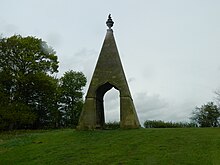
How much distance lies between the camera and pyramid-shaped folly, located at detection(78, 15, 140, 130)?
18.4 meters

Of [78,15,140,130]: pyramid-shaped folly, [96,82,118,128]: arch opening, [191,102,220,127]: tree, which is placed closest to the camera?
[78,15,140,130]: pyramid-shaped folly

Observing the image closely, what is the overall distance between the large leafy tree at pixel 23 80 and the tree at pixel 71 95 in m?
5.36

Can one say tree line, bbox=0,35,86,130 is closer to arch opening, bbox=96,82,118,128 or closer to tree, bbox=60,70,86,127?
tree, bbox=60,70,86,127

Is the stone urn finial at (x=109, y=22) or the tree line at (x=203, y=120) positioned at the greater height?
the stone urn finial at (x=109, y=22)

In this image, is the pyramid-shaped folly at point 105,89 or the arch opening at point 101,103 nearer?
the pyramid-shaped folly at point 105,89

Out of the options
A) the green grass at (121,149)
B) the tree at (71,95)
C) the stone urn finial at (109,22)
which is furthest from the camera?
the tree at (71,95)

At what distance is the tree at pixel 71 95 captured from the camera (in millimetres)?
44219

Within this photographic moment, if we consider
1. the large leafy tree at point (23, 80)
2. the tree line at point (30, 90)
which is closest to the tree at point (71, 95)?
the tree line at point (30, 90)

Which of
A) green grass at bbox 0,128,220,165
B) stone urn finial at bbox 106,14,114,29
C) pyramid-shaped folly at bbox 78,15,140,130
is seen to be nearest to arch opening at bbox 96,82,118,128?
pyramid-shaped folly at bbox 78,15,140,130

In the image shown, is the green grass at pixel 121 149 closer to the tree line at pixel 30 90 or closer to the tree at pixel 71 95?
the tree line at pixel 30 90

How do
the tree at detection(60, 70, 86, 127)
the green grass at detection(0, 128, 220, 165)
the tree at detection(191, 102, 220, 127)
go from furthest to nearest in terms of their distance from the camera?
the tree at detection(60, 70, 86, 127) < the tree at detection(191, 102, 220, 127) < the green grass at detection(0, 128, 220, 165)

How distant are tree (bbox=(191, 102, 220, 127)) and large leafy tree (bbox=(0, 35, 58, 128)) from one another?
18049mm

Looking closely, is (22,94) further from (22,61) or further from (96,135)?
(96,135)

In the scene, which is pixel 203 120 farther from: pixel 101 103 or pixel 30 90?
pixel 30 90
